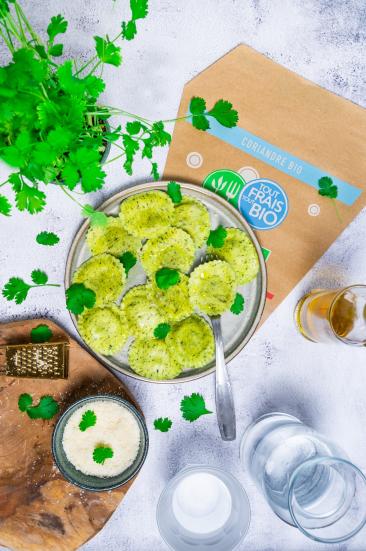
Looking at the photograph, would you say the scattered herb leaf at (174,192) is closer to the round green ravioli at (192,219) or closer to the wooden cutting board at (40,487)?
the round green ravioli at (192,219)

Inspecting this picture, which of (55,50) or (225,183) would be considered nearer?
(55,50)

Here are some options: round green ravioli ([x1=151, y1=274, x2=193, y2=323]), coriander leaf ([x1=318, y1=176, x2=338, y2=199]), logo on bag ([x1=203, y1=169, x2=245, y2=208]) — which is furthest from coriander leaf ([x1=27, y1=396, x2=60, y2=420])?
coriander leaf ([x1=318, y1=176, x2=338, y2=199])

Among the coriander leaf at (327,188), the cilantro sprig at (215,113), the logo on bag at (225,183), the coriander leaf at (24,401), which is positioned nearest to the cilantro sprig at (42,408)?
the coriander leaf at (24,401)

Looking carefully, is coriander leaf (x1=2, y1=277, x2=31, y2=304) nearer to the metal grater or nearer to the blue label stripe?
the metal grater

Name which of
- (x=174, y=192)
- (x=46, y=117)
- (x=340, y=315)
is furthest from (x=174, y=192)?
(x=340, y=315)

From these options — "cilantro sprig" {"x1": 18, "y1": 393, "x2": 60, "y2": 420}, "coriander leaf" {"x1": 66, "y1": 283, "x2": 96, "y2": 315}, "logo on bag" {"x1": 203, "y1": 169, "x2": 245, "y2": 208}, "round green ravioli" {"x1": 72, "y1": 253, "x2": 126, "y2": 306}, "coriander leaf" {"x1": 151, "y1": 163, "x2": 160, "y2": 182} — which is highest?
"logo on bag" {"x1": 203, "y1": 169, "x2": 245, "y2": 208}

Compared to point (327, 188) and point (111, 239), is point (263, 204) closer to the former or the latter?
point (327, 188)
